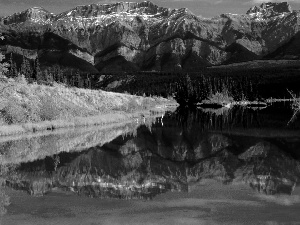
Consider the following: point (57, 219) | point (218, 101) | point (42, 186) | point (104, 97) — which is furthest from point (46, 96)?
point (218, 101)

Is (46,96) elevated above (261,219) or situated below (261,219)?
above

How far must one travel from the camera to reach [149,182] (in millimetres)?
25484

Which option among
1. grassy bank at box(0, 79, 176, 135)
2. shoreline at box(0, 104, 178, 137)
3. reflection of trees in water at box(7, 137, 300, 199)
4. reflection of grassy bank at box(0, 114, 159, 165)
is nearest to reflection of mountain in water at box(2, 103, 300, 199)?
reflection of trees in water at box(7, 137, 300, 199)

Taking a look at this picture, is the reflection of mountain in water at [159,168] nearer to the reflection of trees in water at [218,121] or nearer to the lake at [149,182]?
the lake at [149,182]

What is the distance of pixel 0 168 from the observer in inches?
1186

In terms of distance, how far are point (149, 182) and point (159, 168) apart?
5.51m

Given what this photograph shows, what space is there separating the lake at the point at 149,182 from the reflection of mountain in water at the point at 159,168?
5cm

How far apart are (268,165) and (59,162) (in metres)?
12.7

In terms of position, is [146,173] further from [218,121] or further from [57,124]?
[218,121]

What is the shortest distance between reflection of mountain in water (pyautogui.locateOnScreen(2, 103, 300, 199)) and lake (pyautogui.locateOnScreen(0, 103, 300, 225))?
0.16 ft

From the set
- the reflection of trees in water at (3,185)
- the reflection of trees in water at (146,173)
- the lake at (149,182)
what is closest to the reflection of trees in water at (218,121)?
the lake at (149,182)

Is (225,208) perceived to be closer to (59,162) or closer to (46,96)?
(59,162)

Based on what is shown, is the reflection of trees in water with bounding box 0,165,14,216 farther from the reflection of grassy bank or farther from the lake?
the reflection of grassy bank

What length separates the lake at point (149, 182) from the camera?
60.8 feet
